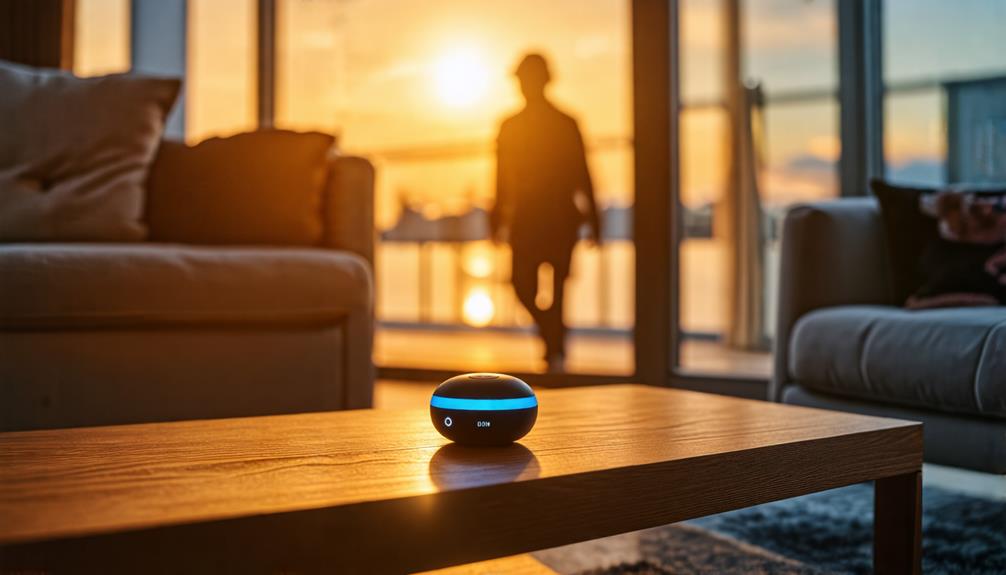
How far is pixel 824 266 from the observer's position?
7.20 ft

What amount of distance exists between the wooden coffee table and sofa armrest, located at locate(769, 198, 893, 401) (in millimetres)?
1099

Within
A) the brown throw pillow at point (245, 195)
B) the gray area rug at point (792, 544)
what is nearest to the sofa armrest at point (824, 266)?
the gray area rug at point (792, 544)

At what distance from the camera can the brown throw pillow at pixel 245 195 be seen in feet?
7.82

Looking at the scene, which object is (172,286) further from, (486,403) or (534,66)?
(534,66)

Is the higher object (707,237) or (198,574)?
(707,237)

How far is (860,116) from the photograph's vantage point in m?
3.01

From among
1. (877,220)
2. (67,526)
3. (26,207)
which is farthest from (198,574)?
(877,220)

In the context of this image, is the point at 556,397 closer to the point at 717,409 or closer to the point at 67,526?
the point at 717,409

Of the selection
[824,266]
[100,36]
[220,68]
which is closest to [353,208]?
[824,266]

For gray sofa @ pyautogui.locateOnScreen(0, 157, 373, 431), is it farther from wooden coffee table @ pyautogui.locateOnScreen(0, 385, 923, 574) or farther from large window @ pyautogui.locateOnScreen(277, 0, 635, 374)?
large window @ pyautogui.locateOnScreen(277, 0, 635, 374)

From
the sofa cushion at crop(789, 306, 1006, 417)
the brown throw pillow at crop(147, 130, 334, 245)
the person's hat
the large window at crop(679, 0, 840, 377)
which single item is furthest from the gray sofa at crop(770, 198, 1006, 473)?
the person's hat

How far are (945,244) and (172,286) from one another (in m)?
1.87

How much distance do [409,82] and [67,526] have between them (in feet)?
13.7

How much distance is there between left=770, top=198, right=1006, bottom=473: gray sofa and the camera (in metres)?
1.59
